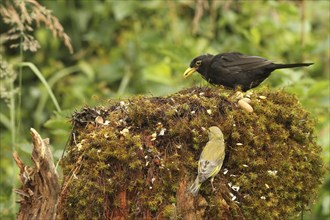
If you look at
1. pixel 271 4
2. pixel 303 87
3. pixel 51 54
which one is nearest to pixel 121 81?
pixel 51 54

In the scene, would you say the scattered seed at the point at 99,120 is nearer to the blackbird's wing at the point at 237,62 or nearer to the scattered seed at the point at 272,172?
the scattered seed at the point at 272,172

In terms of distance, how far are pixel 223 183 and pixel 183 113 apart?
0.46m

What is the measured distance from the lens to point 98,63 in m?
9.28

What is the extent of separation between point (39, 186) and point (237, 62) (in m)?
2.03

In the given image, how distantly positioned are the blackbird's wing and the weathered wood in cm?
187

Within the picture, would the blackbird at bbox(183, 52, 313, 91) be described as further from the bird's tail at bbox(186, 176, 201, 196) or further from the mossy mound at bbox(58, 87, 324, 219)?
the bird's tail at bbox(186, 176, 201, 196)

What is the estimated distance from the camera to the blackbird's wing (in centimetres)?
539

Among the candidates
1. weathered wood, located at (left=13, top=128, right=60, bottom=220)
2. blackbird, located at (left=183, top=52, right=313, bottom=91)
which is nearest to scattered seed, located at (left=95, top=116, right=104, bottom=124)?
weathered wood, located at (left=13, top=128, right=60, bottom=220)

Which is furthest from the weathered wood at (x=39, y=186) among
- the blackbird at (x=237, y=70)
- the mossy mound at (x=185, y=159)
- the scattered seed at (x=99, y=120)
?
the blackbird at (x=237, y=70)

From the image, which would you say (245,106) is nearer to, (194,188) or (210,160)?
(210,160)

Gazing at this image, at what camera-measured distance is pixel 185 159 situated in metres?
4.06

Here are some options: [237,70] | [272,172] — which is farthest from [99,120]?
[237,70]

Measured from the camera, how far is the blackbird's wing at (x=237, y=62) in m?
5.39

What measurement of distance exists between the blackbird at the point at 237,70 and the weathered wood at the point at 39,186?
183 cm
